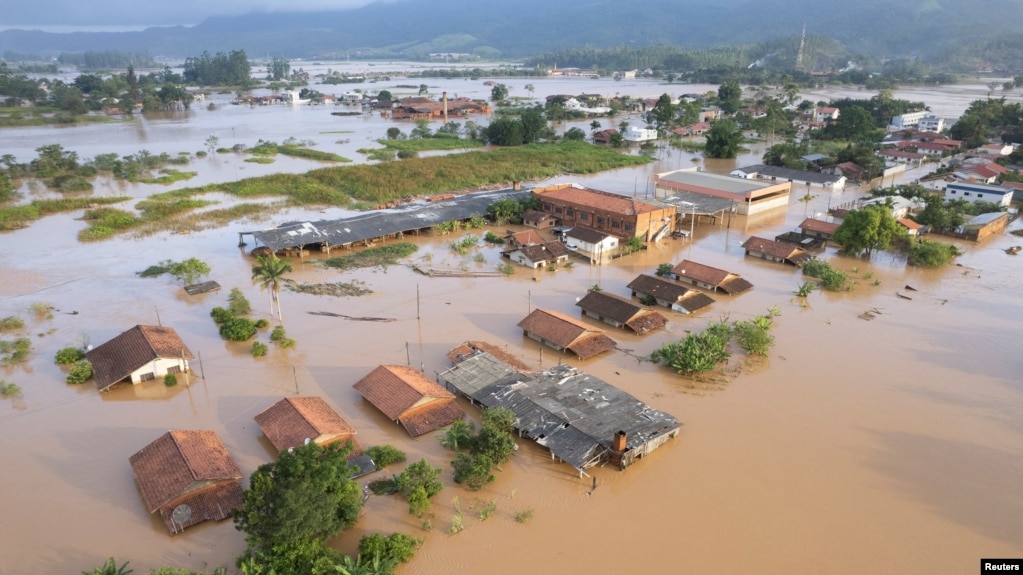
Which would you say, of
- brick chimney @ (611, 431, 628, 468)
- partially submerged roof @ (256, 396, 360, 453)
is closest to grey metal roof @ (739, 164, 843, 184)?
brick chimney @ (611, 431, 628, 468)

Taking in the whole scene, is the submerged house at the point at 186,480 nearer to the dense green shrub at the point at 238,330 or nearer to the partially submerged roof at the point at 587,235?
the dense green shrub at the point at 238,330

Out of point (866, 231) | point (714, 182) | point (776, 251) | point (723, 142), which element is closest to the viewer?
point (866, 231)

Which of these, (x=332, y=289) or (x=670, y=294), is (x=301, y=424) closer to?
(x=332, y=289)

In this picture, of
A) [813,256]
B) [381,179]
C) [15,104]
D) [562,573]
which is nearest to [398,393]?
[562,573]

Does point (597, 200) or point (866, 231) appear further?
point (597, 200)

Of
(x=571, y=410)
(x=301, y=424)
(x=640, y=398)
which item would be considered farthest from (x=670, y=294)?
(x=301, y=424)

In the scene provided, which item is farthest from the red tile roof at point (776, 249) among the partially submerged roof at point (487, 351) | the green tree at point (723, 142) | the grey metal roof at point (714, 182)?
the green tree at point (723, 142)
